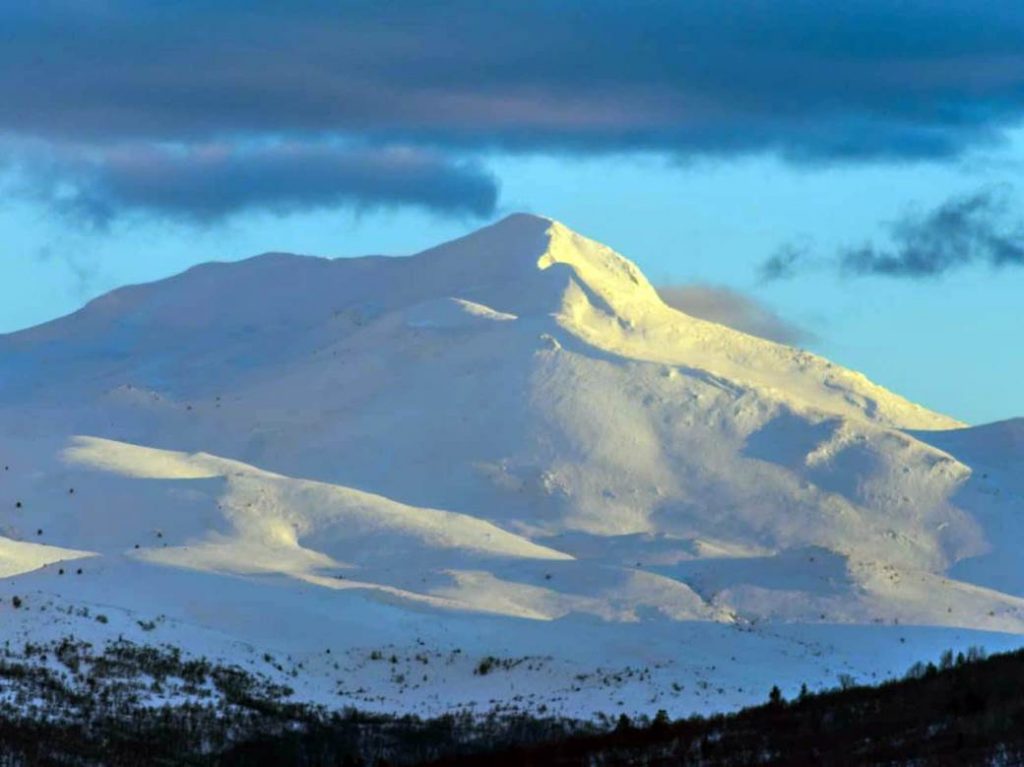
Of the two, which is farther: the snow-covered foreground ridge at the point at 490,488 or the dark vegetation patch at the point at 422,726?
the snow-covered foreground ridge at the point at 490,488

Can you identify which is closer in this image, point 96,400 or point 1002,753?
point 1002,753

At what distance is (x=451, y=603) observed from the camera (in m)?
61.9

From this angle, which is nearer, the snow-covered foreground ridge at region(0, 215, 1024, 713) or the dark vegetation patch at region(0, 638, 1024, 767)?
the dark vegetation patch at region(0, 638, 1024, 767)

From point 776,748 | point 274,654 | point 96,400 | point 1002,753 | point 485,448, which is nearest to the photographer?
point 1002,753

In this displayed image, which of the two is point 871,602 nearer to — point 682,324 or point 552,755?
point 682,324

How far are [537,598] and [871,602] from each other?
1002cm

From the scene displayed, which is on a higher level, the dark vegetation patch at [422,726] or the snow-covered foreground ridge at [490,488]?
the snow-covered foreground ridge at [490,488]

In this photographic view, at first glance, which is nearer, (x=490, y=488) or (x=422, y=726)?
(x=422, y=726)

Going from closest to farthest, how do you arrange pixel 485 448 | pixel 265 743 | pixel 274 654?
1. pixel 265 743
2. pixel 274 654
3. pixel 485 448

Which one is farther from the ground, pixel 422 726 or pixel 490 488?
pixel 490 488

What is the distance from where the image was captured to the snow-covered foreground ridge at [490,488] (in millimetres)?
57344

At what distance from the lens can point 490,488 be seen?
75.0 metres

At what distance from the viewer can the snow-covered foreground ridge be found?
57.3 m

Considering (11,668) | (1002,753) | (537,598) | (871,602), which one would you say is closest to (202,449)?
(537,598)
